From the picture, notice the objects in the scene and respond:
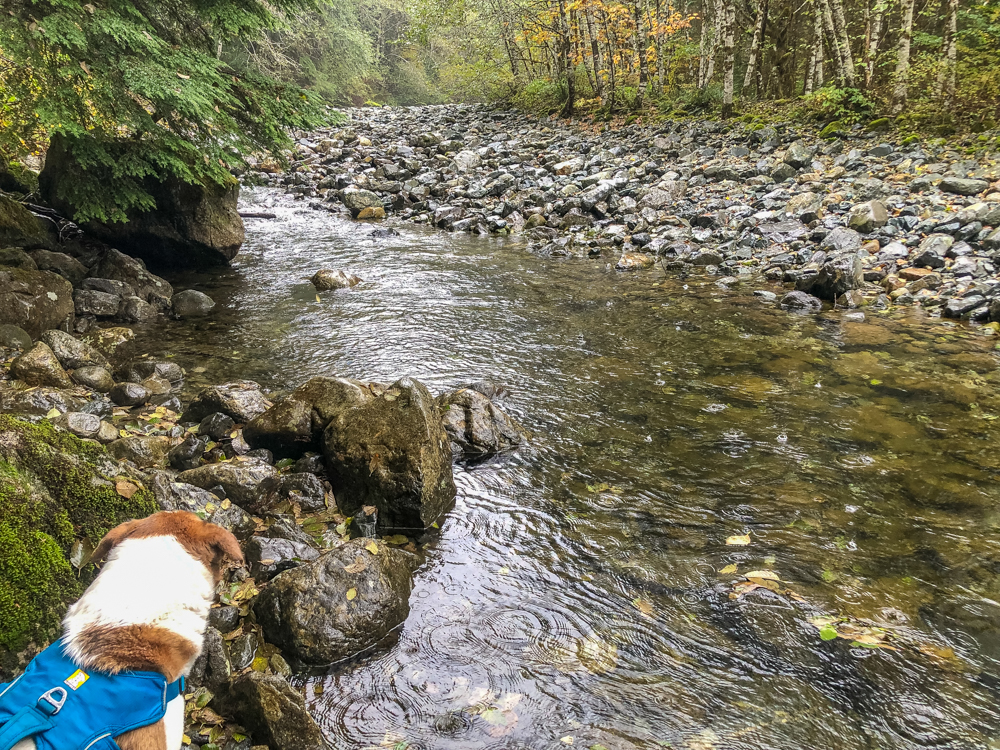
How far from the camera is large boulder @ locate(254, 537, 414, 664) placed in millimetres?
3537

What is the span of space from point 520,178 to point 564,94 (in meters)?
12.0

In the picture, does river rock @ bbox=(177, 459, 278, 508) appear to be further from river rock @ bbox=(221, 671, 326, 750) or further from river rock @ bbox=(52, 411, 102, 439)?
river rock @ bbox=(221, 671, 326, 750)

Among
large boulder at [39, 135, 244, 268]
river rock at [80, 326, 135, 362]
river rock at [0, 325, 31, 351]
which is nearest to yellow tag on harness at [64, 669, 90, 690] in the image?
river rock at [0, 325, 31, 351]

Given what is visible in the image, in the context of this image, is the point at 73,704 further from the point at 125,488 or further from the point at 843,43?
the point at 843,43

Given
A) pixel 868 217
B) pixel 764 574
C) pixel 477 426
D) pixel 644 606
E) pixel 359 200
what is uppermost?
pixel 359 200

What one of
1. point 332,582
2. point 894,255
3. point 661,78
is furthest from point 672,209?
point 332,582

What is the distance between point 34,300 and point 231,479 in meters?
4.97

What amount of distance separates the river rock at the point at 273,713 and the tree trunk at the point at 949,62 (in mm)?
18015

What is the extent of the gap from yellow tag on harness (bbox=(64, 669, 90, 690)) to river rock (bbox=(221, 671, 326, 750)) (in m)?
1.01

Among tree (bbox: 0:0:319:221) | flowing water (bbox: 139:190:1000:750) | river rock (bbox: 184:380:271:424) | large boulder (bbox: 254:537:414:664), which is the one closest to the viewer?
flowing water (bbox: 139:190:1000:750)

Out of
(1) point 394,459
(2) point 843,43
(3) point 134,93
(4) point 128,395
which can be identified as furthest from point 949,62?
(4) point 128,395

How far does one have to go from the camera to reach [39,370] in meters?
6.22

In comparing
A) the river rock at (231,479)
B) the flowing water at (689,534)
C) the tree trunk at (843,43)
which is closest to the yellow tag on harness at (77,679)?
the flowing water at (689,534)

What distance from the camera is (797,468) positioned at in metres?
5.44
